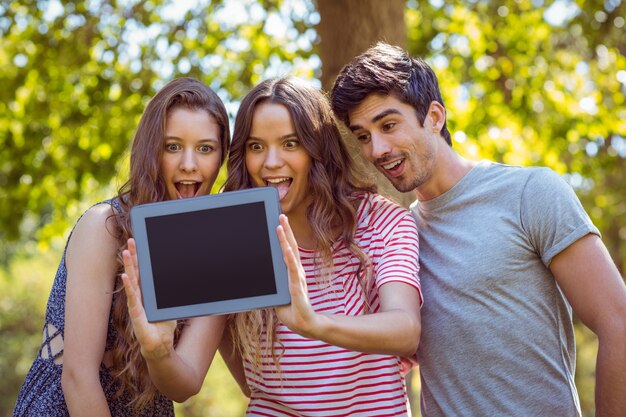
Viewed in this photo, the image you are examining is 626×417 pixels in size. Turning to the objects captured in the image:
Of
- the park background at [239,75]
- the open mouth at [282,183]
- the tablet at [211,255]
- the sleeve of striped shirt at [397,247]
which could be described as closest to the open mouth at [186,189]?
the open mouth at [282,183]

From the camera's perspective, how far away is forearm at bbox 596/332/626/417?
295cm

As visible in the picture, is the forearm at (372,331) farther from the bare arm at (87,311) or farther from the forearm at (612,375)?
the bare arm at (87,311)

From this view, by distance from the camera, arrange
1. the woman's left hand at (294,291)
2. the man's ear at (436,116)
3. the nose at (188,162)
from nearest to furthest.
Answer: the woman's left hand at (294,291), the nose at (188,162), the man's ear at (436,116)

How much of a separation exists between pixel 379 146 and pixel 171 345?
1269 mm

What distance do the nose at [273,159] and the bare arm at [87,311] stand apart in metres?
0.70

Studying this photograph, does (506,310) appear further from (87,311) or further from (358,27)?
(358,27)

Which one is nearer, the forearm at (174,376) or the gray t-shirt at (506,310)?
the forearm at (174,376)

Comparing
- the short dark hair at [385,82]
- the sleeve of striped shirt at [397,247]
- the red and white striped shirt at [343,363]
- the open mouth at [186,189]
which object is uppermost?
the short dark hair at [385,82]

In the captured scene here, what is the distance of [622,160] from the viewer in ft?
28.8

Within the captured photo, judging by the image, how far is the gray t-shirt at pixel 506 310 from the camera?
311 centimetres

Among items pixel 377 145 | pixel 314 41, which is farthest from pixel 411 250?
pixel 314 41

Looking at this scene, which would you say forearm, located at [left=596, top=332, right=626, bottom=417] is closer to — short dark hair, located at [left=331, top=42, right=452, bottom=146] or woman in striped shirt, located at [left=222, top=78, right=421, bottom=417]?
woman in striped shirt, located at [left=222, top=78, right=421, bottom=417]

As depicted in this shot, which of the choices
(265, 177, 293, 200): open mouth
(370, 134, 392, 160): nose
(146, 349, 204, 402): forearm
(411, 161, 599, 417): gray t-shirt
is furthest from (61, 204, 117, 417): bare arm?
(411, 161, 599, 417): gray t-shirt

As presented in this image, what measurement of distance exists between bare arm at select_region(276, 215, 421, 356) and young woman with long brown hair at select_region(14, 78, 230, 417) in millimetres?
517
